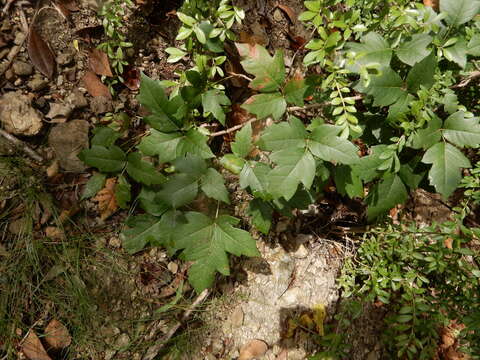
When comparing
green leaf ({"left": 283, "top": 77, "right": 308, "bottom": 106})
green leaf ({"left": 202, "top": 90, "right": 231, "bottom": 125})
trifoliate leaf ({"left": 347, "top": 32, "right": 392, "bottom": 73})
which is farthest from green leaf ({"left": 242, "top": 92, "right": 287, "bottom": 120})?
trifoliate leaf ({"left": 347, "top": 32, "right": 392, "bottom": 73})

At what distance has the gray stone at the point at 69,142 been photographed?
1756mm

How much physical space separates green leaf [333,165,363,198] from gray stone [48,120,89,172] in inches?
46.9

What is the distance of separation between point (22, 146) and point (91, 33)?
25.2 inches

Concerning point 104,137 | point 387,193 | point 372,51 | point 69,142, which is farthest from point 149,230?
point 372,51

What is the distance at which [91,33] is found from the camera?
1821 mm

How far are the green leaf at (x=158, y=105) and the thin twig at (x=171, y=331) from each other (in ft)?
2.69

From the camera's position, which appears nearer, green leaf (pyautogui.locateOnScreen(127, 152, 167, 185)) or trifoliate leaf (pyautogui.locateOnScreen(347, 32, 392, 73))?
trifoliate leaf (pyautogui.locateOnScreen(347, 32, 392, 73))

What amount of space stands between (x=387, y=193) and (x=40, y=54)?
1693mm

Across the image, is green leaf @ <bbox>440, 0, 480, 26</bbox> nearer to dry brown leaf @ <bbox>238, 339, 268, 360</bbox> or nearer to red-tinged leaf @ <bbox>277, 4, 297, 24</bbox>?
red-tinged leaf @ <bbox>277, 4, 297, 24</bbox>

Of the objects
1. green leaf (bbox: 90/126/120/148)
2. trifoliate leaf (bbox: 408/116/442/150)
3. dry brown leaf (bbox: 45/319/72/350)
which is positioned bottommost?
dry brown leaf (bbox: 45/319/72/350)

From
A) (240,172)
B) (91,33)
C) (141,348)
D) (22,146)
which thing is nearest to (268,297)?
(141,348)

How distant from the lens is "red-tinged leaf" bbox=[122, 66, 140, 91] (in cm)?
189

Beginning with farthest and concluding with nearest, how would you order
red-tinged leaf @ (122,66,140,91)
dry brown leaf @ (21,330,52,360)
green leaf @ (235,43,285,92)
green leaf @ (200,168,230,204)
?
red-tinged leaf @ (122,66,140,91)
dry brown leaf @ (21,330,52,360)
green leaf @ (200,168,230,204)
green leaf @ (235,43,285,92)

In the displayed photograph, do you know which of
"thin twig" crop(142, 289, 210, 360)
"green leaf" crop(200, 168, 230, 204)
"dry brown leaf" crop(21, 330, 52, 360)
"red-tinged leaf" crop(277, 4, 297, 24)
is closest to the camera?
"green leaf" crop(200, 168, 230, 204)
